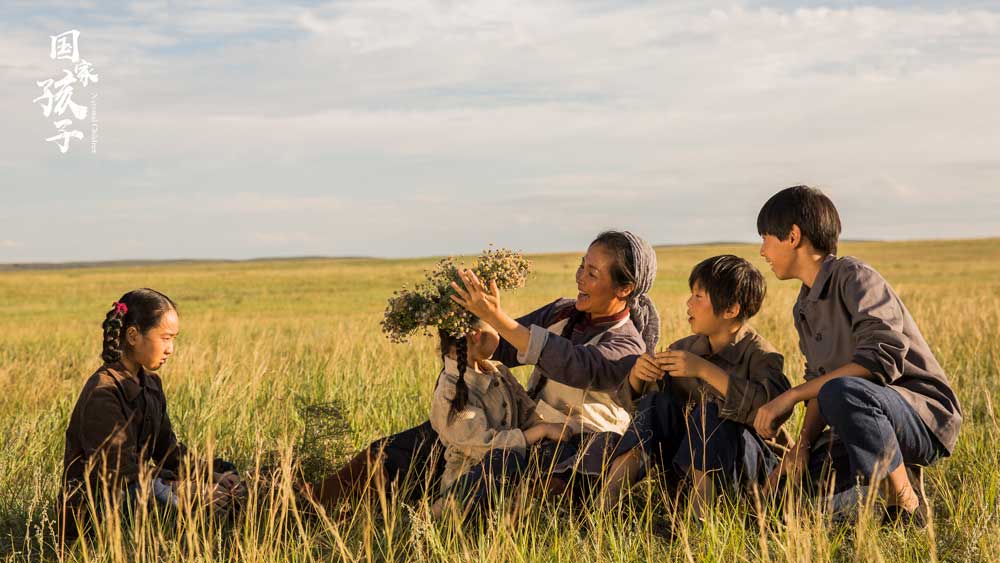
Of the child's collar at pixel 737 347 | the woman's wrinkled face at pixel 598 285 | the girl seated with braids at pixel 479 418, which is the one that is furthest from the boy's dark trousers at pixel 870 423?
the girl seated with braids at pixel 479 418

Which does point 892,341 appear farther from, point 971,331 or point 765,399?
point 971,331

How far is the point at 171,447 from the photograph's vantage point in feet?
15.9

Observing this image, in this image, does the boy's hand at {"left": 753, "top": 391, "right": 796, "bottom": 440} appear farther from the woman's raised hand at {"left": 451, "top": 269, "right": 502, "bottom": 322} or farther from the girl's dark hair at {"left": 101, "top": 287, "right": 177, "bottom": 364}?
Answer: the girl's dark hair at {"left": 101, "top": 287, "right": 177, "bottom": 364}

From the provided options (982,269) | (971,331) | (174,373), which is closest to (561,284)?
(982,269)

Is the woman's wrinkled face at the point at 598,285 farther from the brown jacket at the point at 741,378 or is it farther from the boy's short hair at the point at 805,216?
the boy's short hair at the point at 805,216

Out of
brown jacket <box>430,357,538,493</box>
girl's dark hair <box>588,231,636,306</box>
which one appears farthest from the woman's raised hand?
girl's dark hair <box>588,231,636,306</box>

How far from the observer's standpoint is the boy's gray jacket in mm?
3890

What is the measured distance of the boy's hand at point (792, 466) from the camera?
13.3 feet

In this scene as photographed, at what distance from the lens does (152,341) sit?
4.46 metres

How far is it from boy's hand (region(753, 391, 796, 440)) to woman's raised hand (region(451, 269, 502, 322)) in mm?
1217

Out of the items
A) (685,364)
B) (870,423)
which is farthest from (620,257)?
(870,423)

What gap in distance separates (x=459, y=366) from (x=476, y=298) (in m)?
0.55

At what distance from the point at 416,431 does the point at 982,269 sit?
50.1m

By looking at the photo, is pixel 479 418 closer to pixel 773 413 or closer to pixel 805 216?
pixel 773 413
